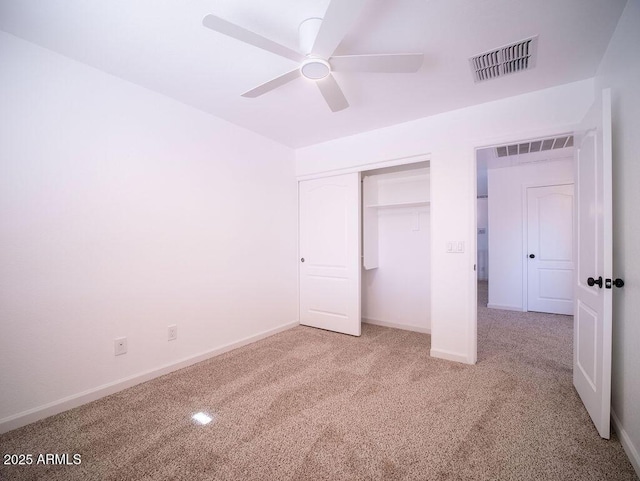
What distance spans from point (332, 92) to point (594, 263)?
6.64ft

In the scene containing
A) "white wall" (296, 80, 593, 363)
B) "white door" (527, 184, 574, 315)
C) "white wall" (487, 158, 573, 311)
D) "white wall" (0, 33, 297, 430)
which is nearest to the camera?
"white wall" (0, 33, 297, 430)

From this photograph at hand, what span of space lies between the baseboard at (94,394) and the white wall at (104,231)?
0.4 inches

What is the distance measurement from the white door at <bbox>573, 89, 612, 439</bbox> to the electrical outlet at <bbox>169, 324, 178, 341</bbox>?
3.09 meters

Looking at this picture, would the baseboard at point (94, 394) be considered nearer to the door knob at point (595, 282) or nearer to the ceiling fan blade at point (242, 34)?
the ceiling fan blade at point (242, 34)

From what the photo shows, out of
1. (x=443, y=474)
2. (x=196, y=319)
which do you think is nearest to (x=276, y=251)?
(x=196, y=319)

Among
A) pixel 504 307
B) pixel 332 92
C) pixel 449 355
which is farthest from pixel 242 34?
pixel 504 307

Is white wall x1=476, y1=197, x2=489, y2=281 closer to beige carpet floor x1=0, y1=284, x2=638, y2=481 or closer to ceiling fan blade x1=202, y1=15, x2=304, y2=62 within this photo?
beige carpet floor x1=0, y1=284, x2=638, y2=481

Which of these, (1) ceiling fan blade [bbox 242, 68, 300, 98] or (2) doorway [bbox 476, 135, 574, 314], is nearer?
(1) ceiling fan blade [bbox 242, 68, 300, 98]

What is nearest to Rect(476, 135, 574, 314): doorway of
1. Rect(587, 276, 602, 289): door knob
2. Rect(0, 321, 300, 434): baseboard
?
Rect(587, 276, 602, 289): door knob

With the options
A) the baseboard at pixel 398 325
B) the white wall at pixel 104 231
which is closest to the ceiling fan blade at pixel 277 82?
the white wall at pixel 104 231

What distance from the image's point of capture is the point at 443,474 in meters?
1.36

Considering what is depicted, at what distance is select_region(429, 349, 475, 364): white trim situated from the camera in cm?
262

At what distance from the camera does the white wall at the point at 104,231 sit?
1749 mm

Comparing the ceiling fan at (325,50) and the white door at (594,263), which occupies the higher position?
the ceiling fan at (325,50)
